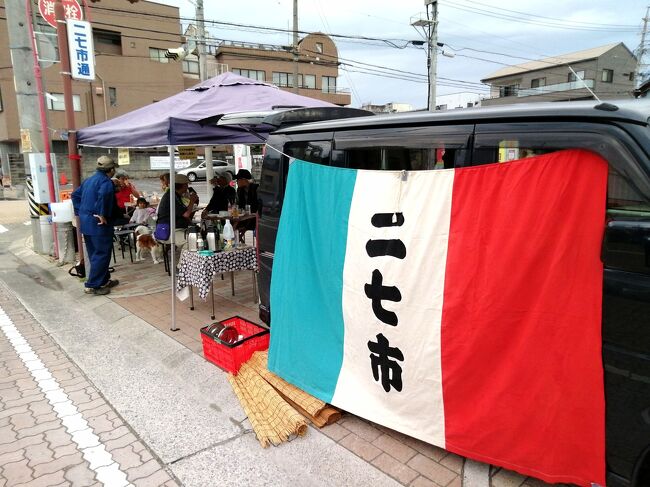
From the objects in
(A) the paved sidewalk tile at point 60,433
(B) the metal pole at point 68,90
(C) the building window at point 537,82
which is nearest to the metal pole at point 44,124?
(B) the metal pole at point 68,90

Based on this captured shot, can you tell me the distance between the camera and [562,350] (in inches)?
81.8

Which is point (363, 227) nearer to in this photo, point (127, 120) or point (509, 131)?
point (509, 131)

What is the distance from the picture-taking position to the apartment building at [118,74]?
93.1ft

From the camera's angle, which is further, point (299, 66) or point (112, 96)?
point (299, 66)

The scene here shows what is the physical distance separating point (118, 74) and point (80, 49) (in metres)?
28.0

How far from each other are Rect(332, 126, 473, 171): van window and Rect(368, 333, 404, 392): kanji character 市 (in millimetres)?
1129

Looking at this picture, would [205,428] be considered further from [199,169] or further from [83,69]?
[199,169]

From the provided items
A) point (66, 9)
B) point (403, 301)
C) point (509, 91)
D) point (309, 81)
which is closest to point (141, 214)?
point (66, 9)

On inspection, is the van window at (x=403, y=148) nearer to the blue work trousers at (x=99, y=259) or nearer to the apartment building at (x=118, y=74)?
the blue work trousers at (x=99, y=259)

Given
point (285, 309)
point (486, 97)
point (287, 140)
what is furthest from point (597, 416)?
point (486, 97)

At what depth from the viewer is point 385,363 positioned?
2.80m

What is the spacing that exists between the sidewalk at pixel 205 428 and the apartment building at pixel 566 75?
29629 millimetres

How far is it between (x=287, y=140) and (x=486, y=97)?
35440 mm

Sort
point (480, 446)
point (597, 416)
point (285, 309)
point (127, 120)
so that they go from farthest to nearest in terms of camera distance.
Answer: point (127, 120) < point (285, 309) < point (480, 446) < point (597, 416)
